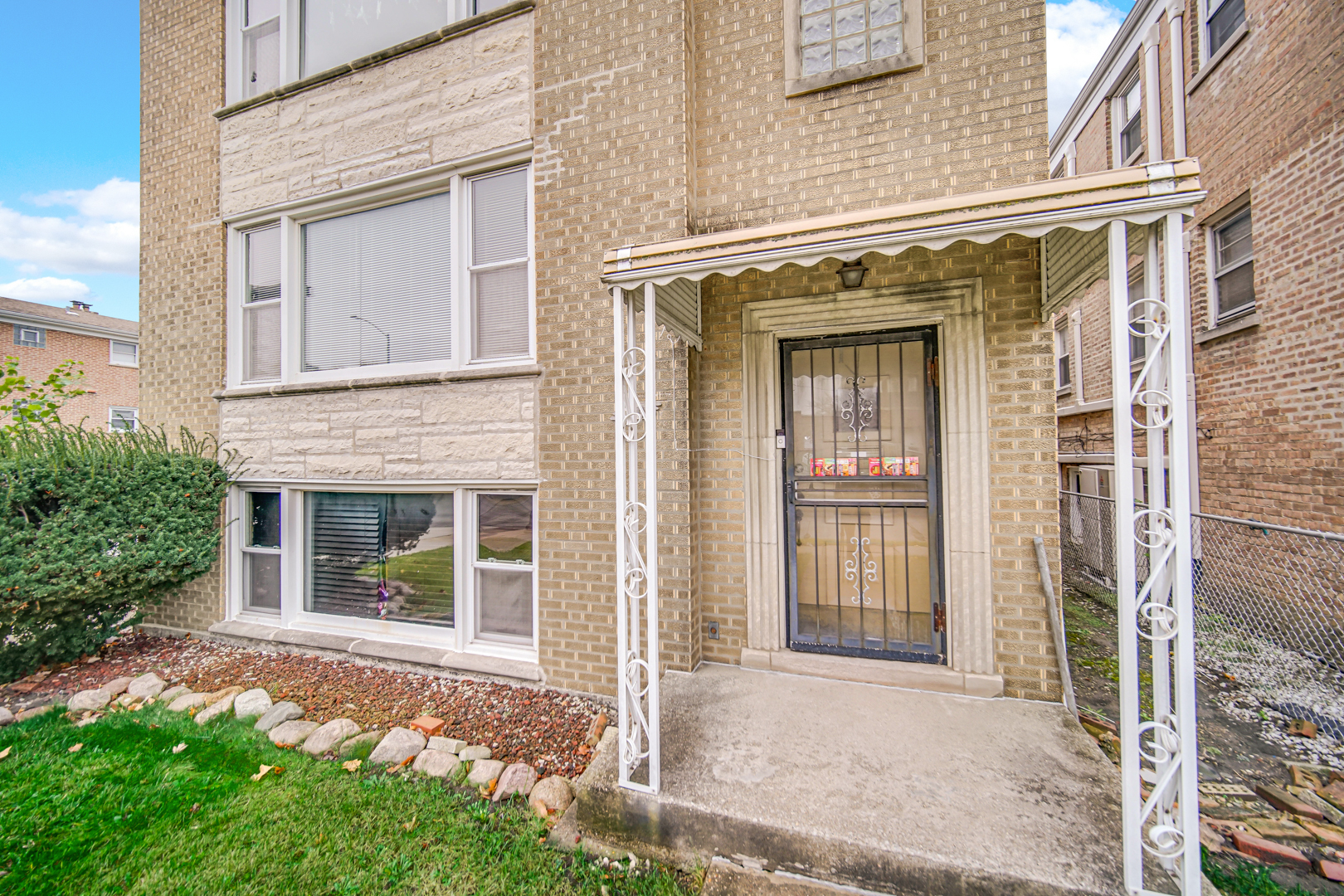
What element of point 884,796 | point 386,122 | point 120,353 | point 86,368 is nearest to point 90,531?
point 386,122

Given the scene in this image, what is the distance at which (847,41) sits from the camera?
375 cm

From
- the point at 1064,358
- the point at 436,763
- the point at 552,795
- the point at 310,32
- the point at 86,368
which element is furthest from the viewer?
the point at 86,368

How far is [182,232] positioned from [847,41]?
22.1 ft

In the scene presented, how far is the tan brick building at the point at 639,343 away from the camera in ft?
11.2

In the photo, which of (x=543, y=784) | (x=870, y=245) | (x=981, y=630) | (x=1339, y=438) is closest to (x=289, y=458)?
(x=543, y=784)

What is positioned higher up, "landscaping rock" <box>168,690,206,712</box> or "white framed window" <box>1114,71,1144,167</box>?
"white framed window" <box>1114,71,1144,167</box>

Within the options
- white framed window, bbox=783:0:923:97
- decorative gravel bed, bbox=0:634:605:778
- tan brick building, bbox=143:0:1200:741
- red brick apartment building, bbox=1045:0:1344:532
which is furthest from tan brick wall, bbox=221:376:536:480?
red brick apartment building, bbox=1045:0:1344:532

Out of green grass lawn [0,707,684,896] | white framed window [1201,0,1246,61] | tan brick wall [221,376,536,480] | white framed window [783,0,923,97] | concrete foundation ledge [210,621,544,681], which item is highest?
white framed window [1201,0,1246,61]

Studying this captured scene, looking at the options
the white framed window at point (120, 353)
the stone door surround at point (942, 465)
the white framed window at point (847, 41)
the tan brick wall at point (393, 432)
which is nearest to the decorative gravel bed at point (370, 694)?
the stone door surround at point (942, 465)

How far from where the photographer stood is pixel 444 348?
181 inches

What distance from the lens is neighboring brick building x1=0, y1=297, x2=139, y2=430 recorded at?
16.2 m

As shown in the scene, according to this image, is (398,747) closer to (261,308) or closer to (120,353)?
(261,308)

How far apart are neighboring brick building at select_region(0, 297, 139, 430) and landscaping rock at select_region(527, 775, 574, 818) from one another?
1954 cm

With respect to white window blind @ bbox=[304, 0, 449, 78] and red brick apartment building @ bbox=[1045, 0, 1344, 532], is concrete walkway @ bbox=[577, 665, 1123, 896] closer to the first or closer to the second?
red brick apartment building @ bbox=[1045, 0, 1344, 532]
